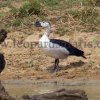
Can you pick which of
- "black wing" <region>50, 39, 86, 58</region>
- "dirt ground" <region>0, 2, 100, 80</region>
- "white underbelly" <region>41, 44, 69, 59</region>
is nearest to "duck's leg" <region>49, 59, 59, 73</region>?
"dirt ground" <region>0, 2, 100, 80</region>

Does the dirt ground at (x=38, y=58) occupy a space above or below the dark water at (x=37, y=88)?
below

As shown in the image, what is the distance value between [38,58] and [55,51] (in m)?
1.11

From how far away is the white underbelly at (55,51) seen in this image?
13906 millimetres

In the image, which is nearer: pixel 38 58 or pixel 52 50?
pixel 52 50

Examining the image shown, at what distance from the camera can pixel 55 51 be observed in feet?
45.6

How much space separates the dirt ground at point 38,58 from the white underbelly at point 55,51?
40 centimetres

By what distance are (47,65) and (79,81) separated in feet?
4.86

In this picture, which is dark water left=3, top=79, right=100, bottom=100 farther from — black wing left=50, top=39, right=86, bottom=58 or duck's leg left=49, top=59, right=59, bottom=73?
black wing left=50, top=39, right=86, bottom=58

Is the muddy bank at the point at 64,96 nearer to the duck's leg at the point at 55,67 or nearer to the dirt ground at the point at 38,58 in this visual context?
the dirt ground at the point at 38,58

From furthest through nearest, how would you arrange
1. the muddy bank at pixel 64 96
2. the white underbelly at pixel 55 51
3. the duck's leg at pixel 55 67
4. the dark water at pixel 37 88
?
the duck's leg at pixel 55 67, the white underbelly at pixel 55 51, the dark water at pixel 37 88, the muddy bank at pixel 64 96

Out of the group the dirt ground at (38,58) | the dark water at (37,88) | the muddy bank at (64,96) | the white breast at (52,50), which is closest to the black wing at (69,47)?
the white breast at (52,50)

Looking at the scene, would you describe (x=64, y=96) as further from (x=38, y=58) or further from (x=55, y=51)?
(x=38, y=58)

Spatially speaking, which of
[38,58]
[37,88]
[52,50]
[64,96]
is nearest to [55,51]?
[52,50]

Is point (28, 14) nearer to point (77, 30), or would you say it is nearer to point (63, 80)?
point (77, 30)
